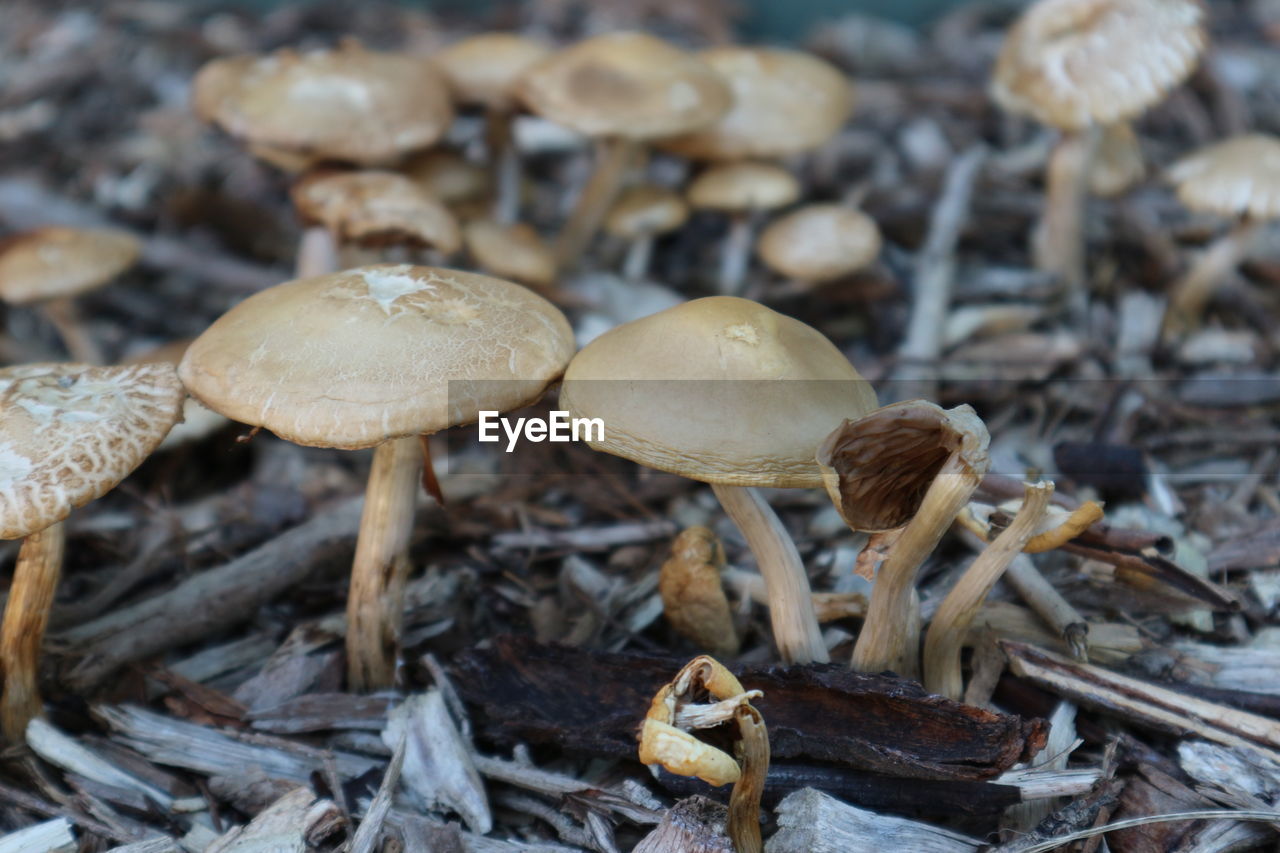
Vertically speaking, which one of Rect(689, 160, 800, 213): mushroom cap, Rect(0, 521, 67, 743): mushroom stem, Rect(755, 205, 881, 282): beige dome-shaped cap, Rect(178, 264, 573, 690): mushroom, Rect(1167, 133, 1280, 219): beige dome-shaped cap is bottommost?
Rect(0, 521, 67, 743): mushroom stem

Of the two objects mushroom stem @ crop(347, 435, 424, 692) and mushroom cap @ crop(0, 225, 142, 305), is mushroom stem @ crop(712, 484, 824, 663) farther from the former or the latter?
mushroom cap @ crop(0, 225, 142, 305)

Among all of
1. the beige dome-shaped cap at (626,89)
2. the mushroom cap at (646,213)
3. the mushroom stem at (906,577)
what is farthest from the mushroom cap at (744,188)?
the mushroom stem at (906,577)

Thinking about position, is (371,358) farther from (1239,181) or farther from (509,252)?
(1239,181)

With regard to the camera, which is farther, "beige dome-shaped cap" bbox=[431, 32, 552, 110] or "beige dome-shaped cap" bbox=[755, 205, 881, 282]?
"beige dome-shaped cap" bbox=[431, 32, 552, 110]

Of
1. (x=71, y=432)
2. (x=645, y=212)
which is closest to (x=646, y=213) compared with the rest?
(x=645, y=212)

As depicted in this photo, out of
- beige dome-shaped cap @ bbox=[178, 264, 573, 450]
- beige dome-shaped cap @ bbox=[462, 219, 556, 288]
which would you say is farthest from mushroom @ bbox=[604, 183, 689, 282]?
beige dome-shaped cap @ bbox=[178, 264, 573, 450]

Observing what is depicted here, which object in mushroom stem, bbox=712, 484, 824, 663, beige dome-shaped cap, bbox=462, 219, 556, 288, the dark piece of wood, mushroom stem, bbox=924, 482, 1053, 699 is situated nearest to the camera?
mushroom stem, bbox=924, 482, 1053, 699

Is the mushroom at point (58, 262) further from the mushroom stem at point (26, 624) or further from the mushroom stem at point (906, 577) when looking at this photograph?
the mushroom stem at point (906, 577)
